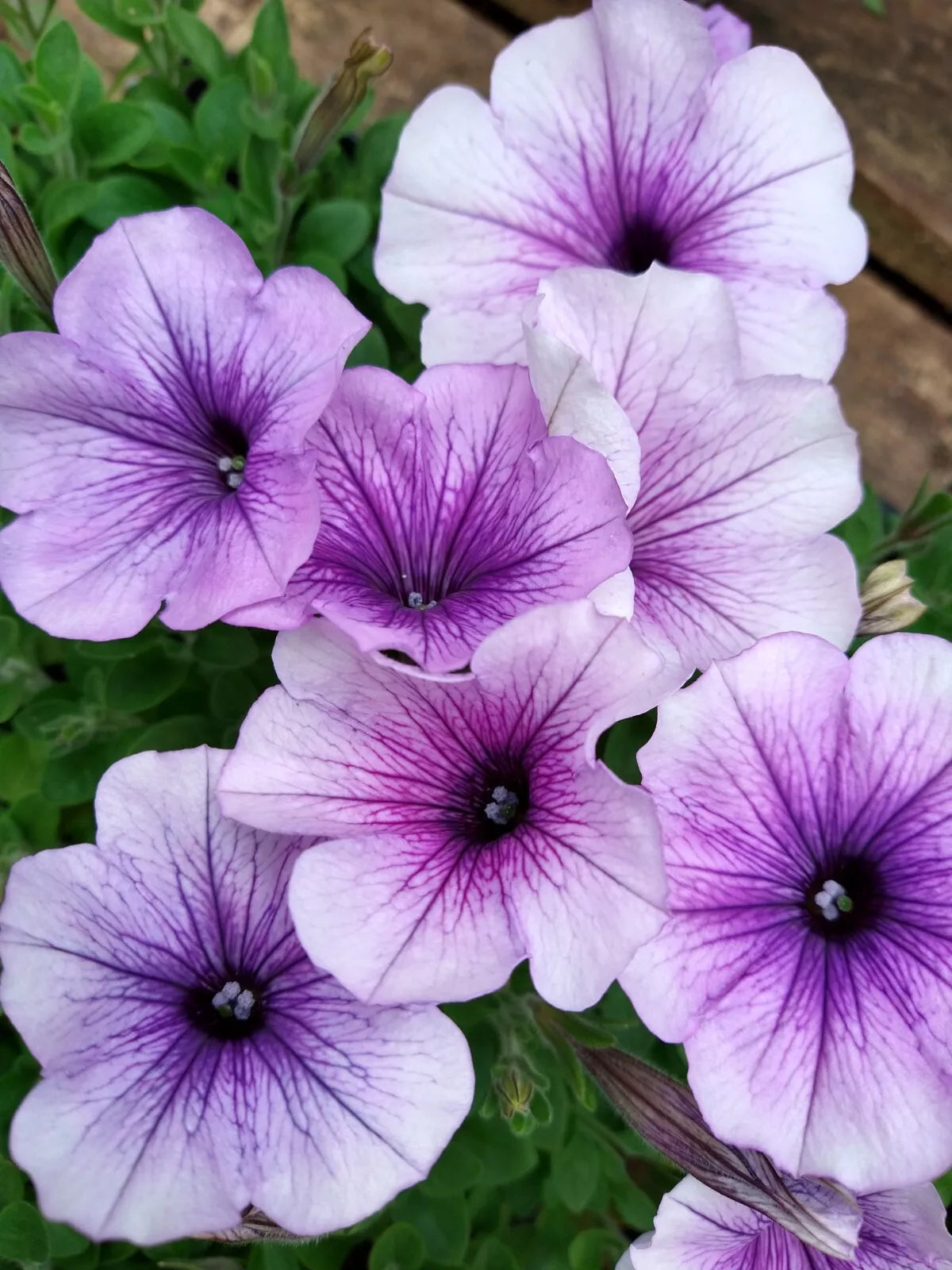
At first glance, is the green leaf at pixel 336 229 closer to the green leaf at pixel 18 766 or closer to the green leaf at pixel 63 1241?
the green leaf at pixel 18 766

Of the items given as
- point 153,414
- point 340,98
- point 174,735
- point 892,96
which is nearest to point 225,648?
point 174,735

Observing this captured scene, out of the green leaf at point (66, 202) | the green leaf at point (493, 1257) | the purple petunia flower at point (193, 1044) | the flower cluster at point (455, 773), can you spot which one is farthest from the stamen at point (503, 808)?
the green leaf at point (66, 202)

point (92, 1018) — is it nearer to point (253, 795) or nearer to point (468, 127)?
point (253, 795)

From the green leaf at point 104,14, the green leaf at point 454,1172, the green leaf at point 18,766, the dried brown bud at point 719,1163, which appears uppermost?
the green leaf at point 104,14

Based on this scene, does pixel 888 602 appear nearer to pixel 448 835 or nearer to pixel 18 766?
pixel 448 835

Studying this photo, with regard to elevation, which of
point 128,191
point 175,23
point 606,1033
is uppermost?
point 175,23

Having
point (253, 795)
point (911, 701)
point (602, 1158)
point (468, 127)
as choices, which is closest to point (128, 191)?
point (468, 127)
